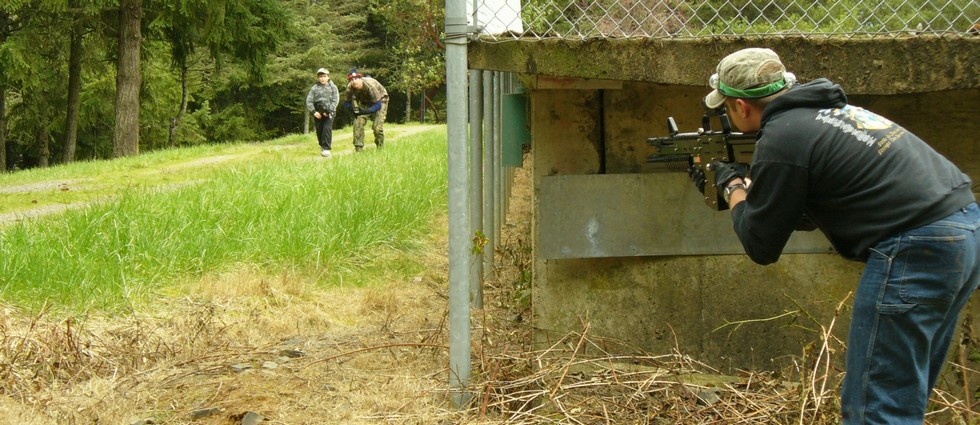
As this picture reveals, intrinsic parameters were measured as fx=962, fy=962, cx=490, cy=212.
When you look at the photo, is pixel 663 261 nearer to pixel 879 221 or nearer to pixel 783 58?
pixel 783 58

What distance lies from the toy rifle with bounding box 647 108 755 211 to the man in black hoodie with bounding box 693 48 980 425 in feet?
1.65

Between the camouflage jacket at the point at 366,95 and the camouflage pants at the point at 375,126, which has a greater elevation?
Answer: the camouflage jacket at the point at 366,95

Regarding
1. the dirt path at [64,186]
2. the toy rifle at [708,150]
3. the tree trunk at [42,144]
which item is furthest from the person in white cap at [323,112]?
→ the tree trunk at [42,144]

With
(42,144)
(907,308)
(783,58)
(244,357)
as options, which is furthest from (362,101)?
(42,144)

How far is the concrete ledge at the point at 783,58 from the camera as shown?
3793 millimetres

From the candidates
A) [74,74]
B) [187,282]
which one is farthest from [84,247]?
[74,74]

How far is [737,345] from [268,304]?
299 cm

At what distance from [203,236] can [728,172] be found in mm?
4842

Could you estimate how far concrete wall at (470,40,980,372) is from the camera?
452 centimetres

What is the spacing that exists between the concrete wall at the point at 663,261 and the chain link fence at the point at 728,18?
0.32m

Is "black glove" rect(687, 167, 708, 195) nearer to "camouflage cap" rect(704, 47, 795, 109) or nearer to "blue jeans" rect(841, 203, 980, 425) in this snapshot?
"camouflage cap" rect(704, 47, 795, 109)

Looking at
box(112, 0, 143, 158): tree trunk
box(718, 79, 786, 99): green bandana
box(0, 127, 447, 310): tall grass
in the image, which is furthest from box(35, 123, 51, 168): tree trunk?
box(718, 79, 786, 99): green bandana

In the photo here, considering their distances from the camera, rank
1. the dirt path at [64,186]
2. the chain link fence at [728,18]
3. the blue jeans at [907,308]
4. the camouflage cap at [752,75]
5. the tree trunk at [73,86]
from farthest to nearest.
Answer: the tree trunk at [73,86]
the dirt path at [64,186]
the chain link fence at [728,18]
the camouflage cap at [752,75]
the blue jeans at [907,308]

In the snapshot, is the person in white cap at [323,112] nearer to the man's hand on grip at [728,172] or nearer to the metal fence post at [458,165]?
the metal fence post at [458,165]
